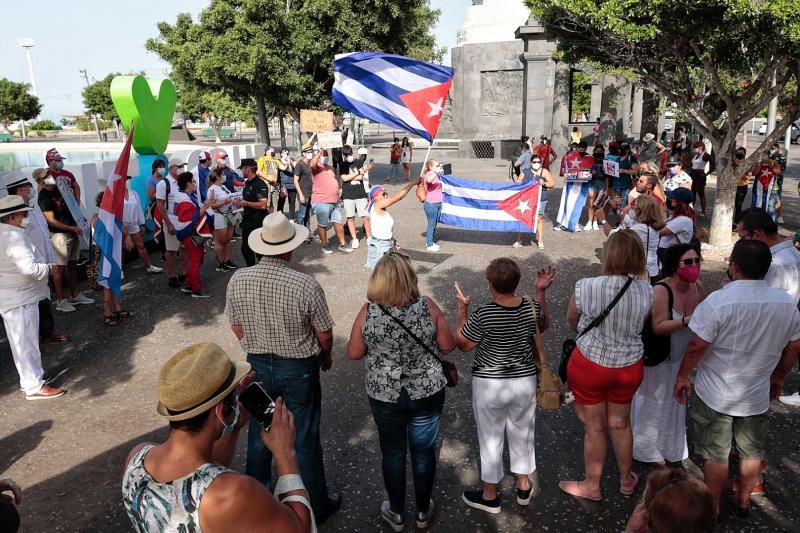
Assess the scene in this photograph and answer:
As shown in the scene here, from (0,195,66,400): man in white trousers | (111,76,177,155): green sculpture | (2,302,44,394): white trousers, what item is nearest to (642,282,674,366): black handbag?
(0,195,66,400): man in white trousers

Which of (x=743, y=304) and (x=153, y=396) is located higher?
(x=743, y=304)

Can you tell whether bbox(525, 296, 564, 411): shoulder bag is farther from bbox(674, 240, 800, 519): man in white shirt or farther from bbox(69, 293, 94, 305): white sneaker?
bbox(69, 293, 94, 305): white sneaker

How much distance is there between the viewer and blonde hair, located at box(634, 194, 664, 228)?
5371 millimetres

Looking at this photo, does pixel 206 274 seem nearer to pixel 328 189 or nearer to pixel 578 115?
pixel 328 189

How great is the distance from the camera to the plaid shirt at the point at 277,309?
3.32 metres

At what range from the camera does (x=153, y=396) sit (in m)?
5.50

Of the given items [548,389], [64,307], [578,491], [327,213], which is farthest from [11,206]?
[327,213]

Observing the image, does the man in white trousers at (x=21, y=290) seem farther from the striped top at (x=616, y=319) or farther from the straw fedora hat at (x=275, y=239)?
the striped top at (x=616, y=319)

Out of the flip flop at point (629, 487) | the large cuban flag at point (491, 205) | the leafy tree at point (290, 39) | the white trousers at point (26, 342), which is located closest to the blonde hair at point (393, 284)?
the flip flop at point (629, 487)

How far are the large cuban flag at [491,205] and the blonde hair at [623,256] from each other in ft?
22.5

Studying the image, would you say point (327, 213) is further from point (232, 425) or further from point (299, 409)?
point (232, 425)

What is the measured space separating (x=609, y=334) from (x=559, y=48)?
9164mm

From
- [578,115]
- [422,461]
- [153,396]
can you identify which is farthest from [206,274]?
[578,115]

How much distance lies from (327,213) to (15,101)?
209ft
